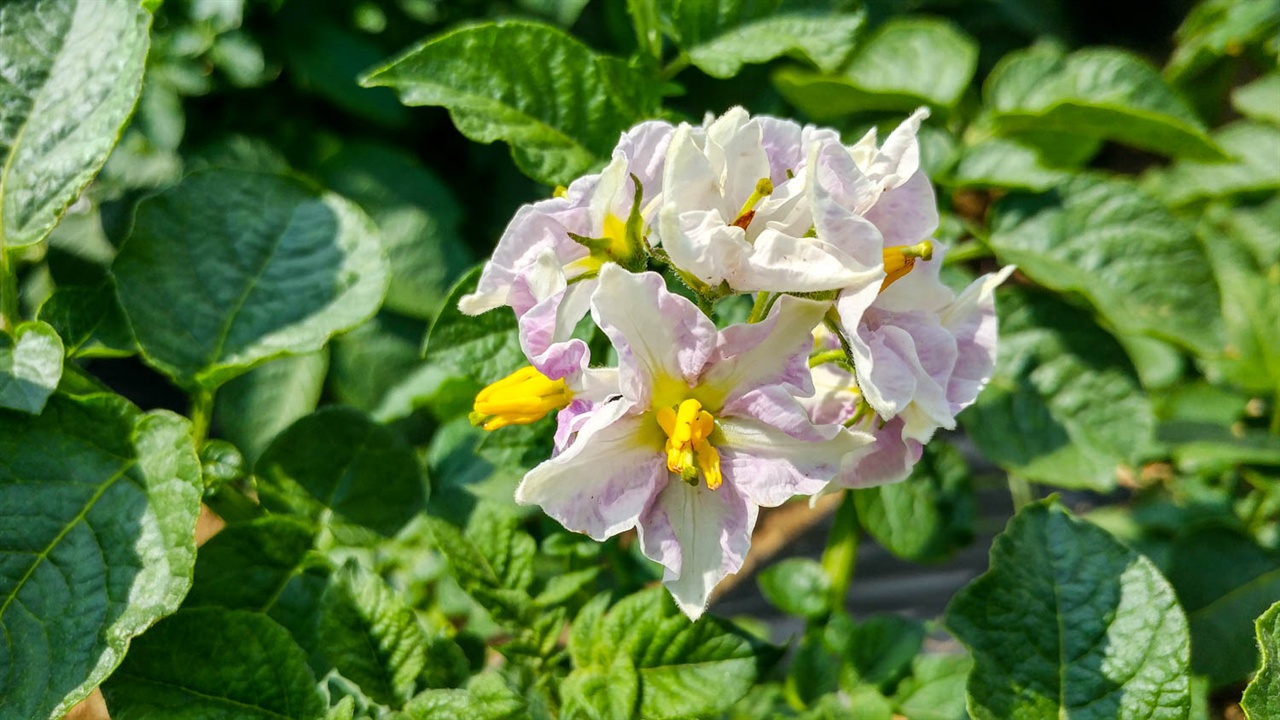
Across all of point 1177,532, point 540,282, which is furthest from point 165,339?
point 1177,532

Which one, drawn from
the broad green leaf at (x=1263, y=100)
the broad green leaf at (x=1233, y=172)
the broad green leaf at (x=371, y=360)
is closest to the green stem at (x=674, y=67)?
the broad green leaf at (x=371, y=360)

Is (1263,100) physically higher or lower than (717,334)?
lower

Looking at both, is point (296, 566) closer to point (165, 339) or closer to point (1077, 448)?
point (165, 339)

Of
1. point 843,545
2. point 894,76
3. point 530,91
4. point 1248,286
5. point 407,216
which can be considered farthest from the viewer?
point 407,216

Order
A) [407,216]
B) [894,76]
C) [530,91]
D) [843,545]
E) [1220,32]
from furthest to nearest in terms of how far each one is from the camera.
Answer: [407,216] < [1220,32] < [894,76] < [843,545] < [530,91]

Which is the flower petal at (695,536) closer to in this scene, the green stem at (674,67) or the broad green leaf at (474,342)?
the broad green leaf at (474,342)

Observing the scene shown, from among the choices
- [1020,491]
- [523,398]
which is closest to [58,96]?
[523,398]

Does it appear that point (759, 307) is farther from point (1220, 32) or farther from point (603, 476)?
point (1220, 32)

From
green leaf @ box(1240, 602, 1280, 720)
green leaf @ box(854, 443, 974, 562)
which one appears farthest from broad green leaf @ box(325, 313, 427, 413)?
green leaf @ box(1240, 602, 1280, 720)
